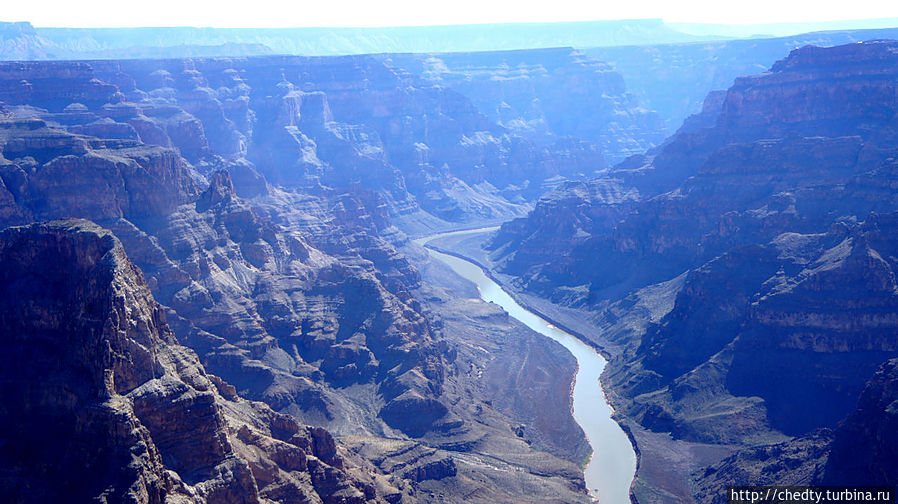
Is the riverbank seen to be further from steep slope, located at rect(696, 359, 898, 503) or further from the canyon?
steep slope, located at rect(696, 359, 898, 503)

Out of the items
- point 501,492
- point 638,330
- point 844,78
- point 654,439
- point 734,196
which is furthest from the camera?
point 844,78

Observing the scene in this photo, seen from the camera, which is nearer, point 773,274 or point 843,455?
point 843,455

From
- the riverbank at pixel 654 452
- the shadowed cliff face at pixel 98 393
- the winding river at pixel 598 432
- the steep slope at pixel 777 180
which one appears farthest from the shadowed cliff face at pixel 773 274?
the shadowed cliff face at pixel 98 393

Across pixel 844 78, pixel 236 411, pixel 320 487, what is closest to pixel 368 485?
pixel 320 487

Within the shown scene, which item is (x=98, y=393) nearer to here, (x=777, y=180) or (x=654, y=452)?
(x=654, y=452)

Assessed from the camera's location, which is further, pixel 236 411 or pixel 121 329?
pixel 236 411

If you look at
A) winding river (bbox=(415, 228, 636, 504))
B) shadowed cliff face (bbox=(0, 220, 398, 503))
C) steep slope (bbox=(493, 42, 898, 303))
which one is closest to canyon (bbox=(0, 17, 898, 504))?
shadowed cliff face (bbox=(0, 220, 398, 503))

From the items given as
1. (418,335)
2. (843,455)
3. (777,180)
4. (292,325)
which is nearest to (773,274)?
(777,180)

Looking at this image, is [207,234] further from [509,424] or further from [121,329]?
[121,329]
